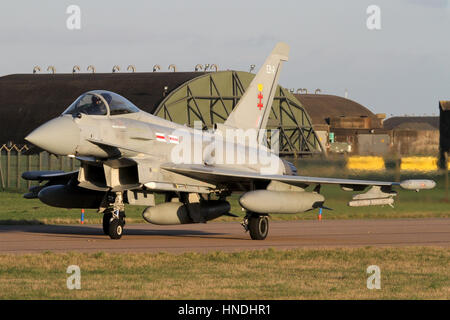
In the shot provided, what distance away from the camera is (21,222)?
85.6ft

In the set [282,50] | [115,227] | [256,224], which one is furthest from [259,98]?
[115,227]

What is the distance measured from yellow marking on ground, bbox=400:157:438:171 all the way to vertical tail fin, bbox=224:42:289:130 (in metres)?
5.49

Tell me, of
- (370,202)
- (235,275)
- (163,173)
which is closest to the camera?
(235,275)

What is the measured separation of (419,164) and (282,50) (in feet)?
20.5

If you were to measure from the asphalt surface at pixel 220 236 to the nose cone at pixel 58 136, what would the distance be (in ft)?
7.11

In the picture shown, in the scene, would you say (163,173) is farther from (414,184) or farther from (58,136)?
(414,184)

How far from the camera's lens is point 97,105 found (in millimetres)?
18812

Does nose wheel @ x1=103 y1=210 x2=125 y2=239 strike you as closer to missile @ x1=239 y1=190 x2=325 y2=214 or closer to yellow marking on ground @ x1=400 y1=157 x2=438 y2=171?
missile @ x1=239 y1=190 x2=325 y2=214

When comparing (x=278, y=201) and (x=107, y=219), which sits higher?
(x=278, y=201)

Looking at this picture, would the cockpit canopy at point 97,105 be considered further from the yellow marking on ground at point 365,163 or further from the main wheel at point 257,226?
the yellow marking on ground at point 365,163

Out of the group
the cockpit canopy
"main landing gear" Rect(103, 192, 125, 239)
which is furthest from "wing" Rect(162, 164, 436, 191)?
the cockpit canopy

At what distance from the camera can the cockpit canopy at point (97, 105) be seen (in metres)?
18.6

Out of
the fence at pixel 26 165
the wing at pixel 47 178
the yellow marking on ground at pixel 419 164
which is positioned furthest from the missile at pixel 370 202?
the fence at pixel 26 165
